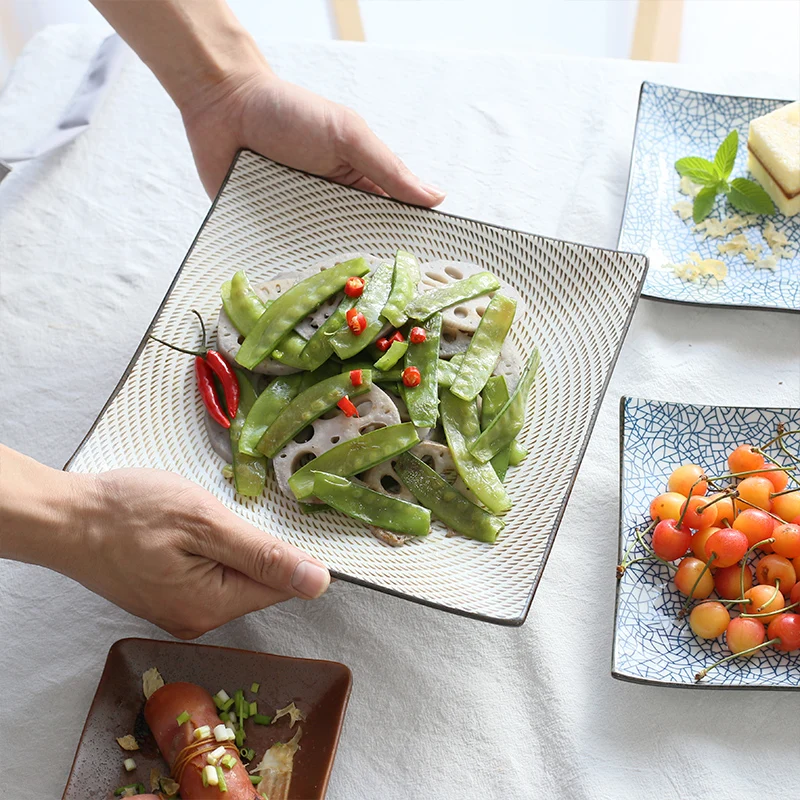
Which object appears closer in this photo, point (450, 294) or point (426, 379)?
point (426, 379)

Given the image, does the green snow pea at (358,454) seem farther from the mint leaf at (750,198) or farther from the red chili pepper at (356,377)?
the mint leaf at (750,198)

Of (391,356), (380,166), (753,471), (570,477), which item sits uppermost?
(380,166)

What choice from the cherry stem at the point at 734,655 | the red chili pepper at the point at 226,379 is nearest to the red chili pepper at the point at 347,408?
the red chili pepper at the point at 226,379

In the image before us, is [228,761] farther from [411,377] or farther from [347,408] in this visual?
[411,377]

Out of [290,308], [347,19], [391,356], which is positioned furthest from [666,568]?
[347,19]

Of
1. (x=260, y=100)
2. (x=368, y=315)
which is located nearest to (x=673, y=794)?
(x=368, y=315)

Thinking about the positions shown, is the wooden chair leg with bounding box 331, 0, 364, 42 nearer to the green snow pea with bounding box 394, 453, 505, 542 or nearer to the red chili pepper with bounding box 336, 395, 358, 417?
the red chili pepper with bounding box 336, 395, 358, 417
